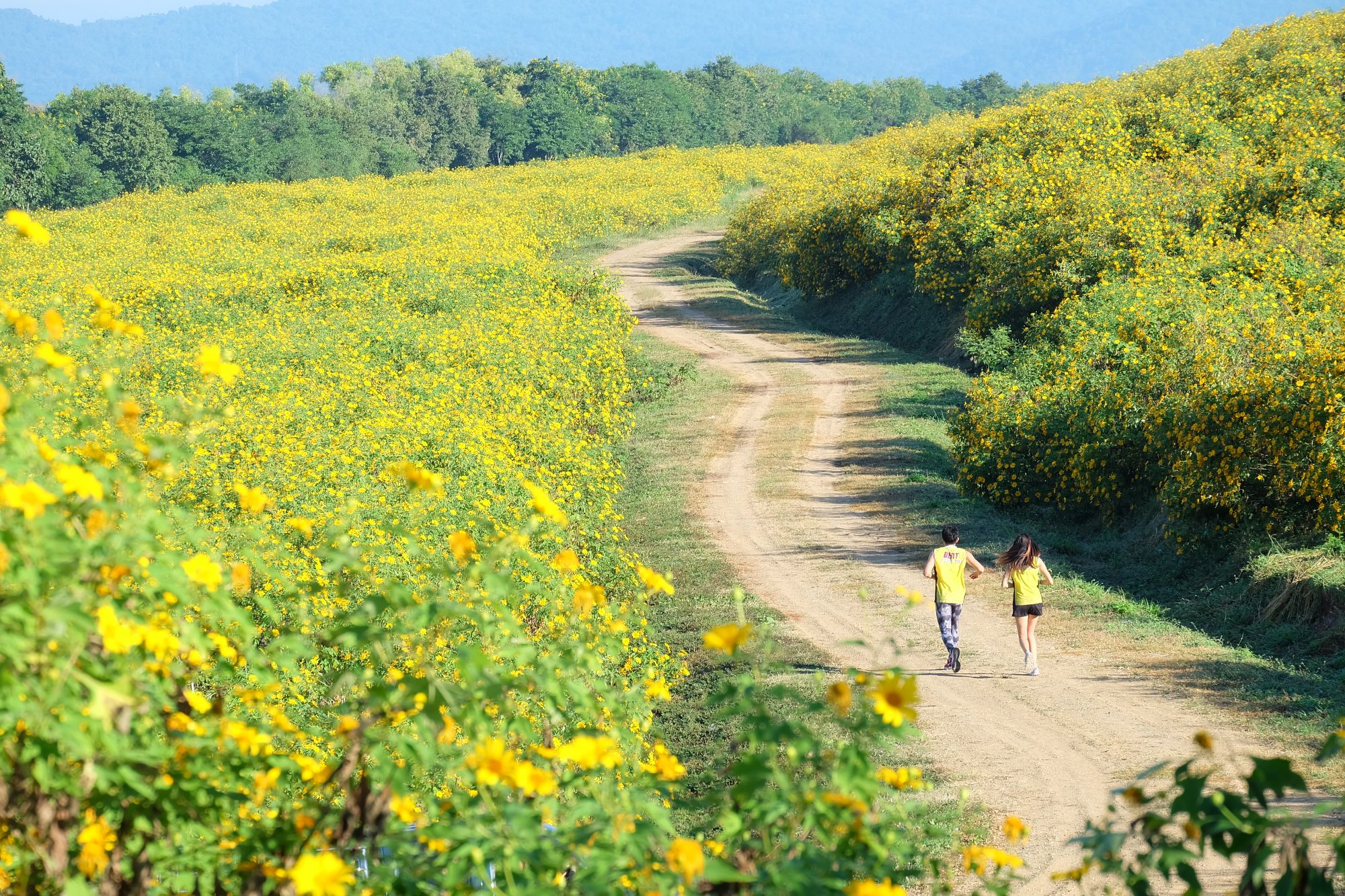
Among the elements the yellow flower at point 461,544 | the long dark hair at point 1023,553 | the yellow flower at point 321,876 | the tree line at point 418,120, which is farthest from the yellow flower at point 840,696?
the tree line at point 418,120

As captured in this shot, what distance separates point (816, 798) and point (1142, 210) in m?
19.5

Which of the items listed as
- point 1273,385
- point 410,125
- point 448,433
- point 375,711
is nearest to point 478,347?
point 448,433

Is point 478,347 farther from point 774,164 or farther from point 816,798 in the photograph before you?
point 774,164

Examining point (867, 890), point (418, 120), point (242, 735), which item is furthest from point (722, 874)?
point (418, 120)

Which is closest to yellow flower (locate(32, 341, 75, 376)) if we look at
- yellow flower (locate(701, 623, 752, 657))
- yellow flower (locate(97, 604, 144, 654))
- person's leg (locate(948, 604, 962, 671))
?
yellow flower (locate(97, 604, 144, 654))

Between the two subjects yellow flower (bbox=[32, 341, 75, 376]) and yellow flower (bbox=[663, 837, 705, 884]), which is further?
yellow flower (bbox=[32, 341, 75, 376])

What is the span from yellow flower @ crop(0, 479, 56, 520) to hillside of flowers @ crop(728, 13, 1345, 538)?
10823mm

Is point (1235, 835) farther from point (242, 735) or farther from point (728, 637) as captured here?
point (242, 735)

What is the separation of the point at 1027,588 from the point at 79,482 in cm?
838

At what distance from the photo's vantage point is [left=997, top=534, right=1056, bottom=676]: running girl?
9539mm

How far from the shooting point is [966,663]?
1010cm

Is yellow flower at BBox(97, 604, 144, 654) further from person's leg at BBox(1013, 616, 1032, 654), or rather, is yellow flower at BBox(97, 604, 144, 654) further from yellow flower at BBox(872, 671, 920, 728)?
person's leg at BBox(1013, 616, 1032, 654)

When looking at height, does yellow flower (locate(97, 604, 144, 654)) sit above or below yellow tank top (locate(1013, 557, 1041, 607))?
above

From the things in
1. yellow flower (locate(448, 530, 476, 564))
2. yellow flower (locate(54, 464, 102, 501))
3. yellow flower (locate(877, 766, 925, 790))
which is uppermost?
yellow flower (locate(54, 464, 102, 501))
